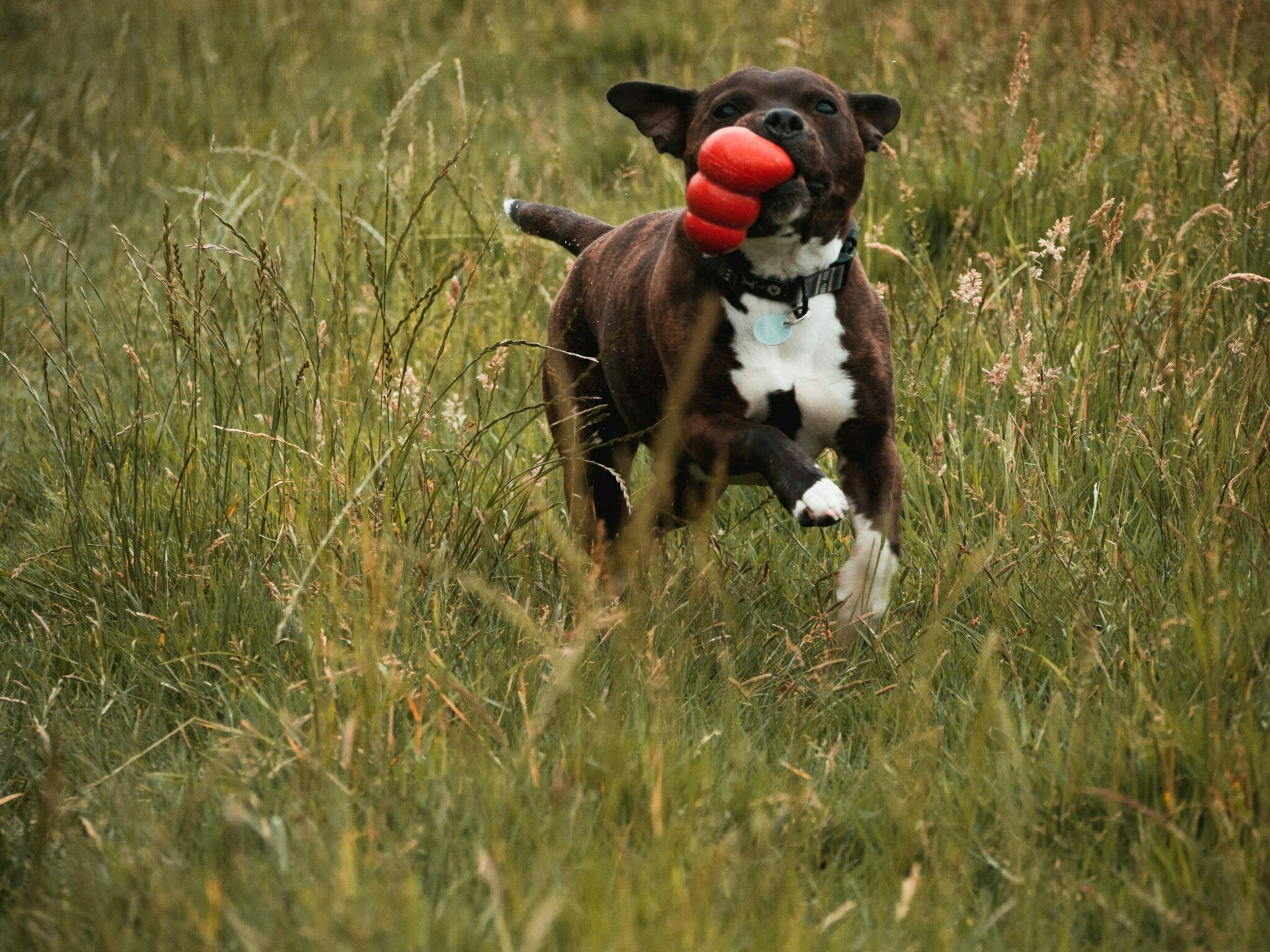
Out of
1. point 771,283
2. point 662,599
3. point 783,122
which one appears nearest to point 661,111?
point 783,122

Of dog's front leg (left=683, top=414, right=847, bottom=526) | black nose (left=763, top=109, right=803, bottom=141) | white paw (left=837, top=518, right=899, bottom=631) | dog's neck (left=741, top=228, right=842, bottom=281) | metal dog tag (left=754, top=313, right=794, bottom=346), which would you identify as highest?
black nose (left=763, top=109, right=803, bottom=141)

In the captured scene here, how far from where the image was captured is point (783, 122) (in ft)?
11.1

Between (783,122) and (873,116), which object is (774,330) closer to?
(783,122)

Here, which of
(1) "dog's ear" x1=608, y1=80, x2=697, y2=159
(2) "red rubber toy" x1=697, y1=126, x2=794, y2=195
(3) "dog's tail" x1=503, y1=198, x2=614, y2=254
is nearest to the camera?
(2) "red rubber toy" x1=697, y1=126, x2=794, y2=195

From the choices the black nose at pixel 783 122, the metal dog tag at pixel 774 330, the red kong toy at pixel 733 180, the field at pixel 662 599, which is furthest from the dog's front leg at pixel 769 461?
the black nose at pixel 783 122

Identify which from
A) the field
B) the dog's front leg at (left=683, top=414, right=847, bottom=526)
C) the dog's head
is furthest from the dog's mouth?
the field

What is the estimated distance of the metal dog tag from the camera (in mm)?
3500

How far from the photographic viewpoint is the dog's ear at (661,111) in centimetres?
380

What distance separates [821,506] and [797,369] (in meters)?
0.53

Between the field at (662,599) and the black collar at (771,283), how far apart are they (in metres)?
0.57

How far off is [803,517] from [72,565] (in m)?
1.92

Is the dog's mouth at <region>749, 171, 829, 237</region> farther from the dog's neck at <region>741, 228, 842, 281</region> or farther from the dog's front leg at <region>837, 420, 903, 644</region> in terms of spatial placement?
the dog's front leg at <region>837, 420, 903, 644</region>

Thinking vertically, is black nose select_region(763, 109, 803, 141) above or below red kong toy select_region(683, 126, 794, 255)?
above

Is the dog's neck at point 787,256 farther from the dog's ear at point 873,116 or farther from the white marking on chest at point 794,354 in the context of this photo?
the dog's ear at point 873,116
